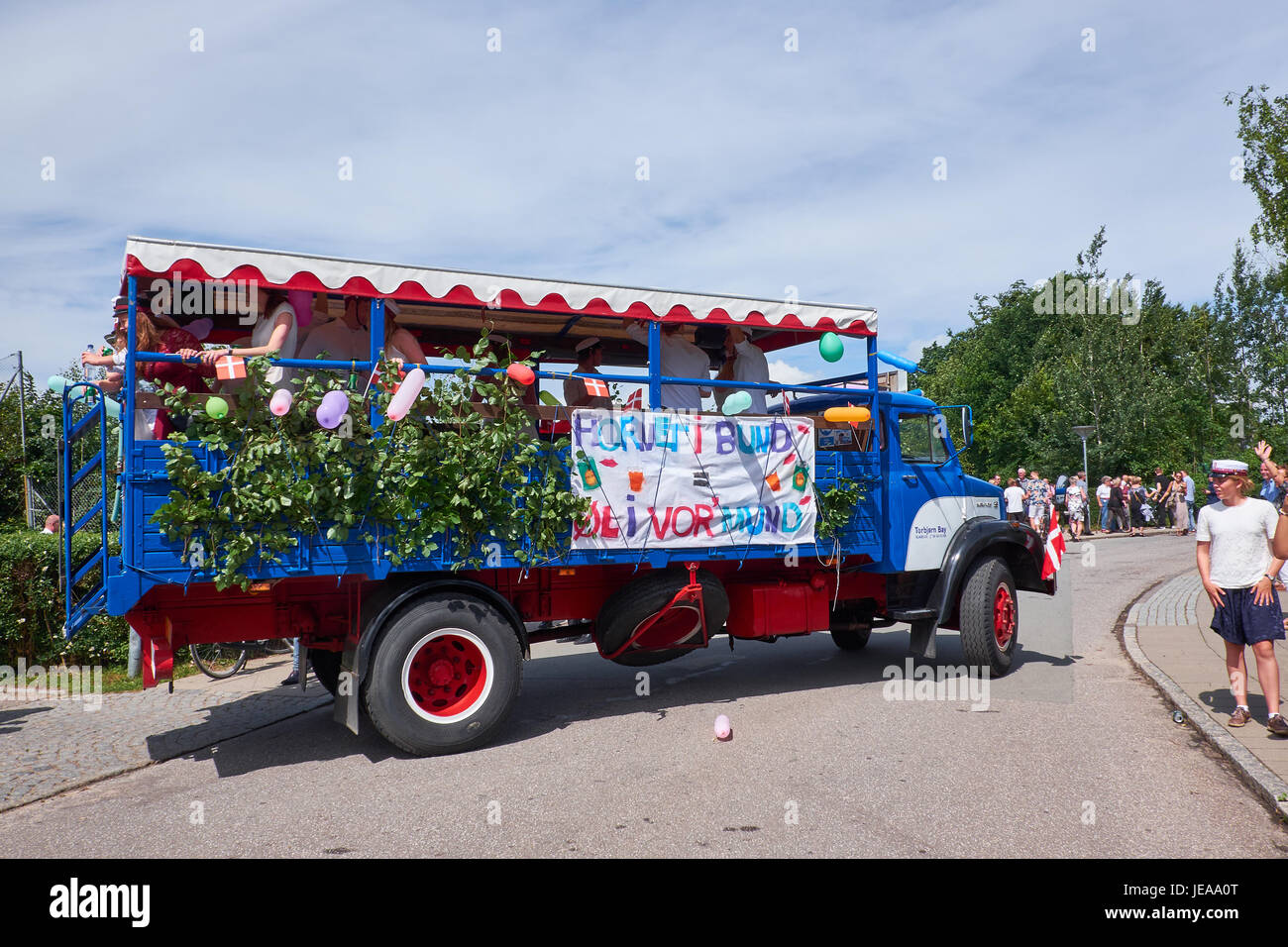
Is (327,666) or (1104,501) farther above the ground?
(1104,501)

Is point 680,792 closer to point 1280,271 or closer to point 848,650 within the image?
point 848,650

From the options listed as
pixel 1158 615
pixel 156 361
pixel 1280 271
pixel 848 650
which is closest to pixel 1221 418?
pixel 1280 271

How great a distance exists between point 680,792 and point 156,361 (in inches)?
146

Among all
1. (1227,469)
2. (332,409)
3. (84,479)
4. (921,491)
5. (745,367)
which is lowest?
(921,491)

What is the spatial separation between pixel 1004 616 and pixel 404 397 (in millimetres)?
5649

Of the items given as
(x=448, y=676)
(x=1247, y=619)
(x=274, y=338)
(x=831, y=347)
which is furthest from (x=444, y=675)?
(x=1247, y=619)

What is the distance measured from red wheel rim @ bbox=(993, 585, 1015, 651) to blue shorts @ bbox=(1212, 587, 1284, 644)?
2228 mm

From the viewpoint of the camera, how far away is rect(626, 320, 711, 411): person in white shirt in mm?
7355

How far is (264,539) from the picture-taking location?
18.3 ft

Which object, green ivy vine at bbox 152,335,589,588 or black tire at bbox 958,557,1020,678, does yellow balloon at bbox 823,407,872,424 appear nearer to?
black tire at bbox 958,557,1020,678

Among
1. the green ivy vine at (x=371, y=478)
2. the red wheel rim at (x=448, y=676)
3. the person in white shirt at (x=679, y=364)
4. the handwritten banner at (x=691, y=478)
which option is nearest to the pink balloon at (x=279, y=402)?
the green ivy vine at (x=371, y=478)

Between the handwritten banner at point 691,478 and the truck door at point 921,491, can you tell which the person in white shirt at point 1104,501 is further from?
the handwritten banner at point 691,478

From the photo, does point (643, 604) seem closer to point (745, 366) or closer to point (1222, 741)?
point (745, 366)

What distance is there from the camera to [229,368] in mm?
5504
